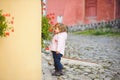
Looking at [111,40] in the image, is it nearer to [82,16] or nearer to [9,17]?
[82,16]

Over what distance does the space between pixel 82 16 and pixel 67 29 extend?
0.22 m

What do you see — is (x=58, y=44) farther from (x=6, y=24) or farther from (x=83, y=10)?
(x=6, y=24)

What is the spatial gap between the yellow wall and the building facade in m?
0.21

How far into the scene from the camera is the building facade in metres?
3.04

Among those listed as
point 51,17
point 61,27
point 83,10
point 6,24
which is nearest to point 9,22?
point 6,24

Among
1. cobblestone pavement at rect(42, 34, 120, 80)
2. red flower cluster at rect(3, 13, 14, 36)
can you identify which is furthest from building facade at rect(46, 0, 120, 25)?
red flower cluster at rect(3, 13, 14, 36)

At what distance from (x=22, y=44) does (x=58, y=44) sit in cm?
39

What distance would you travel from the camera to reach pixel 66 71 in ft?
10.0

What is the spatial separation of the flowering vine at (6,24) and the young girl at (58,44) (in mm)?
482

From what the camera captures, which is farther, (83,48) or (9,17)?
(83,48)

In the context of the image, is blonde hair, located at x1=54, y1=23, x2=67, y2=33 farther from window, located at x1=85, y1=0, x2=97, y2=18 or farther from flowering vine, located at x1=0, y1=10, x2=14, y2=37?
flowering vine, located at x1=0, y1=10, x2=14, y2=37

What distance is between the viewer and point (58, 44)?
120 inches

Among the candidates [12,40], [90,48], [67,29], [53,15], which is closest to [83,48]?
[90,48]

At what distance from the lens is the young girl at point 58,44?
9.95ft
